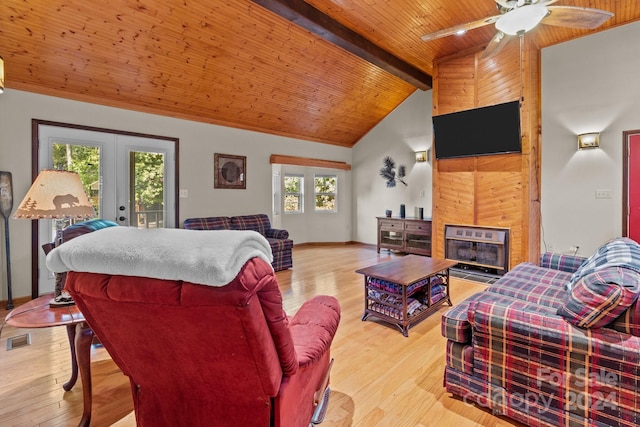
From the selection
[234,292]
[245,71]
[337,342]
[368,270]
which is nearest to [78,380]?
[337,342]

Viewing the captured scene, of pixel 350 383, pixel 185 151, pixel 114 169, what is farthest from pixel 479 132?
pixel 114 169

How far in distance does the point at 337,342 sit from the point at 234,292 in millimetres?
2042

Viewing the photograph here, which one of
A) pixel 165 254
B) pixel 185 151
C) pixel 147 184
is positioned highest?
pixel 185 151

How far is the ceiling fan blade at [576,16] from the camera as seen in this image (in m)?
2.32

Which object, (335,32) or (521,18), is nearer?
(521,18)

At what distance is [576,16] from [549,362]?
259cm

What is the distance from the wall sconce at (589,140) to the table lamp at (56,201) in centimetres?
561

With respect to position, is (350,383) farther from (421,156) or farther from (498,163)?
(421,156)

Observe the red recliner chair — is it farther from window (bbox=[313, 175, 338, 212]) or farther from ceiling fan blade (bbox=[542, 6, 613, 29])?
window (bbox=[313, 175, 338, 212])

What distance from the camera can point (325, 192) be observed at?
25.4 ft

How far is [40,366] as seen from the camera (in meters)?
2.31

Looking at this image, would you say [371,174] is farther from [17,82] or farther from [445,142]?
[17,82]

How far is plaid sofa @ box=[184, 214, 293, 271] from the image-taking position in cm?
500

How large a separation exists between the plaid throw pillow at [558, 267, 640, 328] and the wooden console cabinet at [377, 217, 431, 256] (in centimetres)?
440
